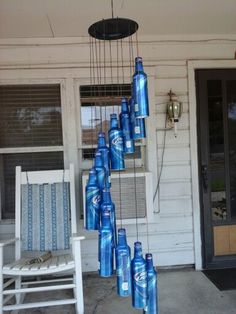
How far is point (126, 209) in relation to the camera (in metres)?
3.11

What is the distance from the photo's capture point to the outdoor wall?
130 inches

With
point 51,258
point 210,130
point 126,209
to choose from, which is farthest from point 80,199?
point 210,130

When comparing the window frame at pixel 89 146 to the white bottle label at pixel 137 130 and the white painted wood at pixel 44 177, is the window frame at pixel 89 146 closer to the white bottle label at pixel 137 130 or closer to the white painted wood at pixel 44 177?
the white painted wood at pixel 44 177

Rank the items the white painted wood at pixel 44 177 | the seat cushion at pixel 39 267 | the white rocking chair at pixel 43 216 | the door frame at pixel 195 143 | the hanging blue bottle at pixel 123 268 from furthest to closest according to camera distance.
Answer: the door frame at pixel 195 143 → the white painted wood at pixel 44 177 → the white rocking chair at pixel 43 216 → the seat cushion at pixel 39 267 → the hanging blue bottle at pixel 123 268

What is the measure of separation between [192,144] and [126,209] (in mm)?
923

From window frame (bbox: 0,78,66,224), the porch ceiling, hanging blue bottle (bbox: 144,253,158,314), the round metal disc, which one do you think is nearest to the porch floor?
hanging blue bottle (bbox: 144,253,158,314)

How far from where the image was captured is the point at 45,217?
297 cm

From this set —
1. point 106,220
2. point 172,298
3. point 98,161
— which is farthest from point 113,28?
point 172,298

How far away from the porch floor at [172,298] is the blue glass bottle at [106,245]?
40.7 inches

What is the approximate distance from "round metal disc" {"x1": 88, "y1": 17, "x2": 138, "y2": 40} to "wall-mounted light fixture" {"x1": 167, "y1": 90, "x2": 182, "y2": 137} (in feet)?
4.15

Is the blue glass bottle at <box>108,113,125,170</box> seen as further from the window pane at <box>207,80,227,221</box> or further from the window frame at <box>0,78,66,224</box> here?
the window pane at <box>207,80,227,221</box>

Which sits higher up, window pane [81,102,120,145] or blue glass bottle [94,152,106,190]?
window pane [81,102,120,145]

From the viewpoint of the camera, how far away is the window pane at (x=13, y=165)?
3338 mm

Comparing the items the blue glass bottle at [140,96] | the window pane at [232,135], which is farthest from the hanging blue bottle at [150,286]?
the window pane at [232,135]
